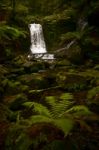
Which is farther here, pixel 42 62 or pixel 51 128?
pixel 42 62

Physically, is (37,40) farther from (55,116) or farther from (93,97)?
(55,116)

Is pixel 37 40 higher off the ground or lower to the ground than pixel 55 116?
higher

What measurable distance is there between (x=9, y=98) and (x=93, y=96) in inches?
76.6

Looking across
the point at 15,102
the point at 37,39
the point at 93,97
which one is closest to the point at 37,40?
the point at 37,39

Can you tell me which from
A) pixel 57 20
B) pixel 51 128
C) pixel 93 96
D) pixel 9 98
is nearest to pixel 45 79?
pixel 9 98

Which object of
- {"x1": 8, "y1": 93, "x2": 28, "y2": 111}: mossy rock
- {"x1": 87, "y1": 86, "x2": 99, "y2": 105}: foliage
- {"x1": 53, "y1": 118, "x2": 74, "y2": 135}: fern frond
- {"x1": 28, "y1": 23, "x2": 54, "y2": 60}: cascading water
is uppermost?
{"x1": 28, "y1": 23, "x2": 54, "y2": 60}: cascading water

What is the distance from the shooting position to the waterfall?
16239 millimetres

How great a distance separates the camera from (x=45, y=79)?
8.47 meters

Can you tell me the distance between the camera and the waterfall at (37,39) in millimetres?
16239

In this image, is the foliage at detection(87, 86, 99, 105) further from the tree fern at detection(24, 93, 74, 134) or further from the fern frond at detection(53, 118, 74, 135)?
the fern frond at detection(53, 118, 74, 135)

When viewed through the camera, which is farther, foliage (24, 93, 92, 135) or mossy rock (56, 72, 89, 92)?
mossy rock (56, 72, 89, 92)

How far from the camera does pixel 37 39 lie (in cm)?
1694

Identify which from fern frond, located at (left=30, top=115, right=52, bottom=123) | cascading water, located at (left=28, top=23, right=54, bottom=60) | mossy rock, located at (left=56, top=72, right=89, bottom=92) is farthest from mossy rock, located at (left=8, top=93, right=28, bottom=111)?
cascading water, located at (left=28, top=23, right=54, bottom=60)

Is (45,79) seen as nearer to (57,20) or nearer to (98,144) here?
(98,144)
